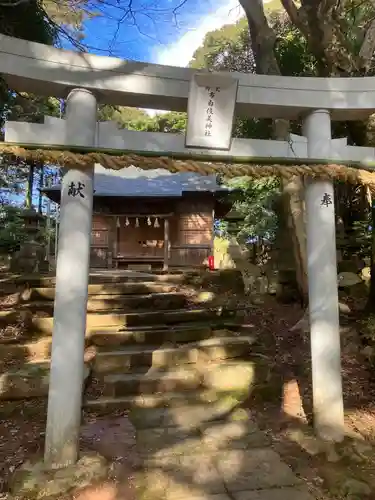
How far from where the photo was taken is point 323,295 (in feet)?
13.3

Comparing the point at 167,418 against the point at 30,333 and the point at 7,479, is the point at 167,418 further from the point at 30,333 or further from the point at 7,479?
the point at 30,333

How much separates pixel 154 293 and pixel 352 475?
5.34 metres

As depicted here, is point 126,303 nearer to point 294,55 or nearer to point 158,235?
point 158,235

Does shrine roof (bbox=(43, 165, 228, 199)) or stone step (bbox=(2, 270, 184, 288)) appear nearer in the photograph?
stone step (bbox=(2, 270, 184, 288))

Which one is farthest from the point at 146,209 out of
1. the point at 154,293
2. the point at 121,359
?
the point at 121,359

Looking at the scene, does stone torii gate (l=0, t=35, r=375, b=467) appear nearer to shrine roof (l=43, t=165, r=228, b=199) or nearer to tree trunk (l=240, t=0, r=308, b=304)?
tree trunk (l=240, t=0, r=308, b=304)

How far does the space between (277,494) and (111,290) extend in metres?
5.46

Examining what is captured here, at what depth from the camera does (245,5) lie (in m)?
7.41

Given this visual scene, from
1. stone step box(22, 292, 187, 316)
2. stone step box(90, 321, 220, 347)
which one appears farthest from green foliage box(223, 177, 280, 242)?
stone step box(90, 321, 220, 347)

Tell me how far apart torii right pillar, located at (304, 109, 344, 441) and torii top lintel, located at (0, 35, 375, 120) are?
0.85 feet

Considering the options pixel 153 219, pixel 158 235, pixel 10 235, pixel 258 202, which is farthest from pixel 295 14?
pixel 10 235

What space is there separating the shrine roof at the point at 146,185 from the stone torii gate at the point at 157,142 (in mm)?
9906

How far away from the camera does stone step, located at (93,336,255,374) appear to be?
5379 mm

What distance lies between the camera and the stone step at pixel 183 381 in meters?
4.92
